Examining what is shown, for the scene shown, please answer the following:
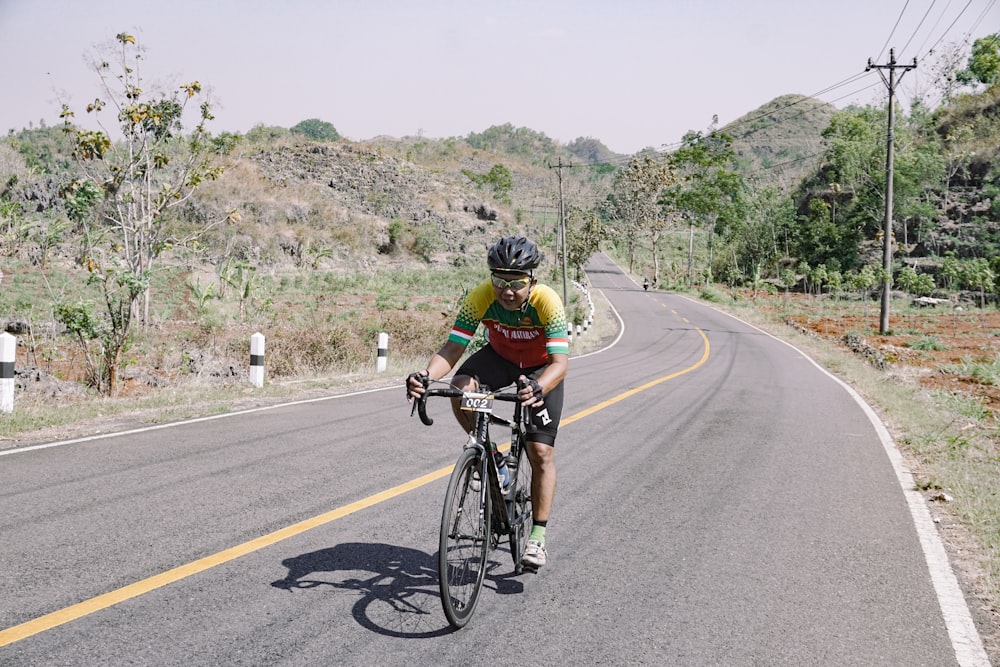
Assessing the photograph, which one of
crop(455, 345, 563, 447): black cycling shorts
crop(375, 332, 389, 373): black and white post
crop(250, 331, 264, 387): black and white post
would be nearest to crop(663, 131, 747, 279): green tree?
crop(375, 332, 389, 373): black and white post

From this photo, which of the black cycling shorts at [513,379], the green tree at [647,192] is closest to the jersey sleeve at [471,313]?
the black cycling shorts at [513,379]

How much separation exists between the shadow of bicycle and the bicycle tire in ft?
0.59

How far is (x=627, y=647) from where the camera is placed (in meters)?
3.78

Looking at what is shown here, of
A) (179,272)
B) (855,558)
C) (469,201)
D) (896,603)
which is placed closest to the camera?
(896,603)

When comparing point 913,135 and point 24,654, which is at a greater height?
point 913,135

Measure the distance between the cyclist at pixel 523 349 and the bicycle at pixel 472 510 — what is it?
19 cm

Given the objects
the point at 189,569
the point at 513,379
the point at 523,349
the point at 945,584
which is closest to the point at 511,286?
the point at 523,349

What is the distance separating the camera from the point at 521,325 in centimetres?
463

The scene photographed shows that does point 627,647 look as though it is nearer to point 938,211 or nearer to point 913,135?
point 938,211

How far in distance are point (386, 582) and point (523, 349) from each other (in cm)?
157

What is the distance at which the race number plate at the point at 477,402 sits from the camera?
392 cm

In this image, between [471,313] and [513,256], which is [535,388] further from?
[471,313]

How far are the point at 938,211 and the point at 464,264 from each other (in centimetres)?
3982

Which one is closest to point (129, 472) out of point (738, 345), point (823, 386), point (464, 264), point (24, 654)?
point (24, 654)
